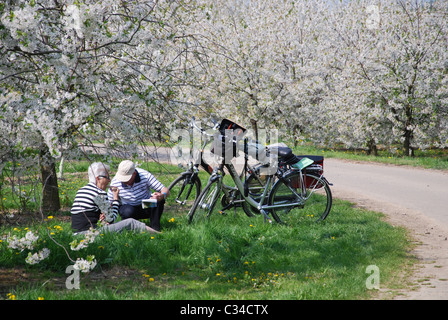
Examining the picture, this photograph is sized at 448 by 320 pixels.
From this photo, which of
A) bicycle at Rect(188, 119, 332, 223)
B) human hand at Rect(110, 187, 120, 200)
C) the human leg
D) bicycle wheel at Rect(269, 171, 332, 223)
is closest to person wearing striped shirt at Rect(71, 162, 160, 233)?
the human leg

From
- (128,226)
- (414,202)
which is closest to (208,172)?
(128,226)

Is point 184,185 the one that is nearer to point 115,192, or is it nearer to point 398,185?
point 115,192

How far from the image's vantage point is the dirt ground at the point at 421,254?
450 centimetres

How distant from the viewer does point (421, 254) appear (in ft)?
19.3

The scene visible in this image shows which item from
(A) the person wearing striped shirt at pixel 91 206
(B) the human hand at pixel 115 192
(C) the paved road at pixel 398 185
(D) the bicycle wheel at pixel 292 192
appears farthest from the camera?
(C) the paved road at pixel 398 185

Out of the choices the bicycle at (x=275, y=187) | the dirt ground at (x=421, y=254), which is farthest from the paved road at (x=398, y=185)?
the bicycle at (x=275, y=187)

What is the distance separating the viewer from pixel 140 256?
532 centimetres

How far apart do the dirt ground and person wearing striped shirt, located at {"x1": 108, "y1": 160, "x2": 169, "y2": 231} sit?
10.1 feet

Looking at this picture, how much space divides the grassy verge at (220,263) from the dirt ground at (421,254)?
183mm

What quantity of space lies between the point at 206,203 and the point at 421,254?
9.18ft

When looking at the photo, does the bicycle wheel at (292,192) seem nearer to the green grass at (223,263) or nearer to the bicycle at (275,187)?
the bicycle at (275,187)

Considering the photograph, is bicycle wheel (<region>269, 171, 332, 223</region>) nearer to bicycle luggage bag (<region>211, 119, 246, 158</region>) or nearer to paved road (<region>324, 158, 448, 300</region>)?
bicycle luggage bag (<region>211, 119, 246, 158</region>)
